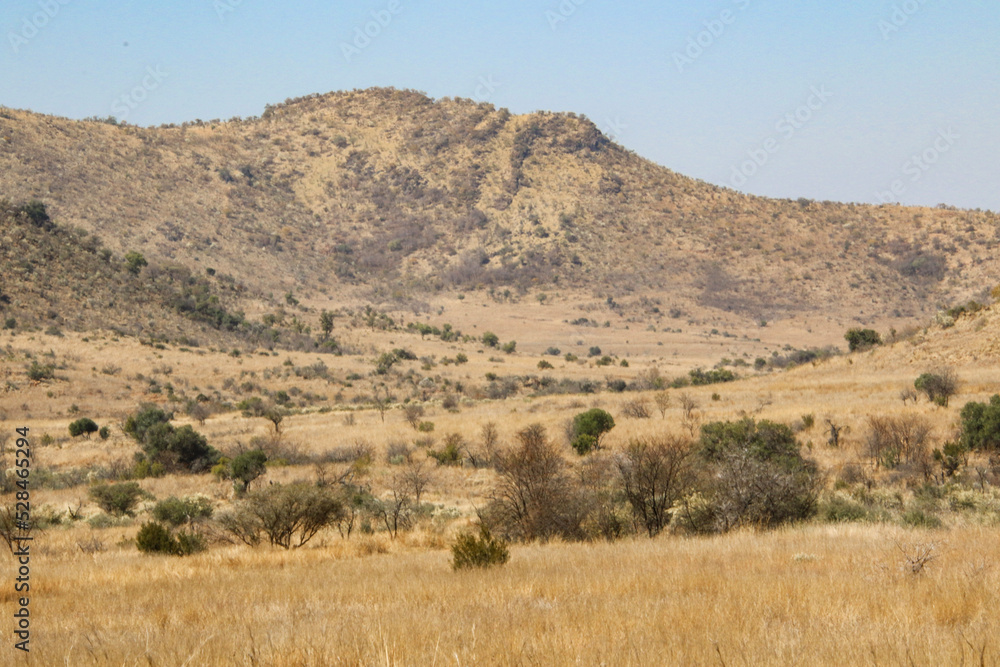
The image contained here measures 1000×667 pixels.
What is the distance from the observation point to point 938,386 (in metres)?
31.8

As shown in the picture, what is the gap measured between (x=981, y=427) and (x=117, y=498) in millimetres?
28749

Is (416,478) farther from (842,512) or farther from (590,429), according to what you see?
(842,512)

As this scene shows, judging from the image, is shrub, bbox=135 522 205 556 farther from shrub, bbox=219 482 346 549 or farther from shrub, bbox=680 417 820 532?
shrub, bbox=680 417 820 532

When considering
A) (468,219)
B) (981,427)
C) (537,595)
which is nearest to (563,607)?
(537,595)

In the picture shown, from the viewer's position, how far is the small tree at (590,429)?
30953 mm

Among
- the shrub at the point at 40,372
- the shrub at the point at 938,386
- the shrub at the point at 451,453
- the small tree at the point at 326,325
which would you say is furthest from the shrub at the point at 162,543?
the small tree at the point at 326,325

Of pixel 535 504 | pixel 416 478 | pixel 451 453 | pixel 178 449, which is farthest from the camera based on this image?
pixel 451 453

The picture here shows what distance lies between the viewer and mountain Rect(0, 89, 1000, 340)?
99.5 meters

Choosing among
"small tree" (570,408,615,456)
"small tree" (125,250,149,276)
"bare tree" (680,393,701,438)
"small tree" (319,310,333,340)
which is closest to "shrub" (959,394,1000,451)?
"bare tree" (680,393,701,438)

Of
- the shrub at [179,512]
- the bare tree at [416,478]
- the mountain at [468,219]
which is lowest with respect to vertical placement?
the bare tree at [416,478]

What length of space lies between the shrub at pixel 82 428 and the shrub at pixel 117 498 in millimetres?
13839

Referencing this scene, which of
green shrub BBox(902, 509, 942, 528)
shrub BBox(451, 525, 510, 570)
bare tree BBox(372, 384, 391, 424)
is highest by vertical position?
shrub BBox(451, 525, 510, 570)

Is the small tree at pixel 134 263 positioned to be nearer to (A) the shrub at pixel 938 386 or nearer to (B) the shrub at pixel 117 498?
(B) the shrub at pixel 117 498

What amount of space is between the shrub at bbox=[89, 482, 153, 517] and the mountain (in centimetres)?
6358
